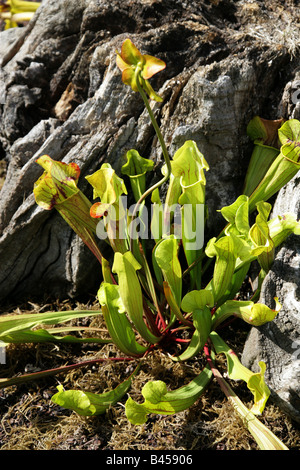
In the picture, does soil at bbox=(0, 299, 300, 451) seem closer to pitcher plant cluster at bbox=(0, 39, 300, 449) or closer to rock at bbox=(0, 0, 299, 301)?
pitcher plant cluster at bbox=(0, 39, 300, 449)

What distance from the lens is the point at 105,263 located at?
5.12ft

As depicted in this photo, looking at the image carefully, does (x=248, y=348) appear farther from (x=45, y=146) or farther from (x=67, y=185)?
(x=45, y=146)

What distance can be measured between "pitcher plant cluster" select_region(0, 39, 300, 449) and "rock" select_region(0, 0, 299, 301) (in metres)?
0.17

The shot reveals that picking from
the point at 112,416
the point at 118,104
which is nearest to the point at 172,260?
the point at 112,416

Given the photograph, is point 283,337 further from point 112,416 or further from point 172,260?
point 112,416

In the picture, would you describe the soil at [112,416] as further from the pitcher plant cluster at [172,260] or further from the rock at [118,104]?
the rock at [118,104]

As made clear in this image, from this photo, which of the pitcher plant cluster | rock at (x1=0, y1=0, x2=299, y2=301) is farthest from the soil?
rock at (x1=0, y1=0, x2=299, y2=301)

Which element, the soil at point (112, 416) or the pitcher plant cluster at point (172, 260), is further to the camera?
the soil at point (112, 416)

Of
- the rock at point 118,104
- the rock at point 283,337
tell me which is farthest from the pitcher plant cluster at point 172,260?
the rock at point 118,104

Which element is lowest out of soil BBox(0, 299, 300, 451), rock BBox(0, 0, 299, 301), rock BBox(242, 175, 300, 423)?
soil BBox(0, 299, 300, 451)

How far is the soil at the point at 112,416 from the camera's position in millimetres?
1453

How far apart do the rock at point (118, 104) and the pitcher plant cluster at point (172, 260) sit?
17 cm

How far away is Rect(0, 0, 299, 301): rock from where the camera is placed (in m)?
1.90

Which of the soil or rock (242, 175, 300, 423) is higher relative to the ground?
rock (242, 175, 300, 423)
